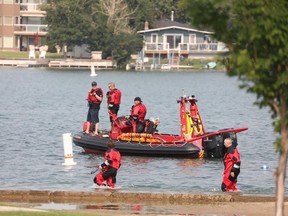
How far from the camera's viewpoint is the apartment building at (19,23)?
456 feet

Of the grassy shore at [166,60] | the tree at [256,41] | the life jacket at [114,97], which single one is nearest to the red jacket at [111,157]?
the tree at [256,41]

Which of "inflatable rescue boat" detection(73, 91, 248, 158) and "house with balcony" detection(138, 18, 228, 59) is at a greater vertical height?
"house with balcony" detection(138, 18, 228, 59)

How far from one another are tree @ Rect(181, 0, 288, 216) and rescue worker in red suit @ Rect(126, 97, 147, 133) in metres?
18.7

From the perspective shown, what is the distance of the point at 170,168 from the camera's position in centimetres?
3322

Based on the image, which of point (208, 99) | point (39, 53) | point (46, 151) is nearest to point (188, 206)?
point (46, 151)

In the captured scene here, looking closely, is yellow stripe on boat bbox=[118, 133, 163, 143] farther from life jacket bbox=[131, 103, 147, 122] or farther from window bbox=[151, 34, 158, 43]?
window bbox=[151, 34, 158, 43]

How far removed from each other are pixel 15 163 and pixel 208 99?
51.5 metres

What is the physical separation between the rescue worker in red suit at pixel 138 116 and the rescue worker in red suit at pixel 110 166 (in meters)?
8.93

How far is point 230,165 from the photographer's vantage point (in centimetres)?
2434

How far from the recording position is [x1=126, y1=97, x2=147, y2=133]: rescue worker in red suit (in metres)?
33.9

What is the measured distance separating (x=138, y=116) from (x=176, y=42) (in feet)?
305

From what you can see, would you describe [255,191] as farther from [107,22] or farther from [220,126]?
[107,22]

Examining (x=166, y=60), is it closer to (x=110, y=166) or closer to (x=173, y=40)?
(x=173, y=40)

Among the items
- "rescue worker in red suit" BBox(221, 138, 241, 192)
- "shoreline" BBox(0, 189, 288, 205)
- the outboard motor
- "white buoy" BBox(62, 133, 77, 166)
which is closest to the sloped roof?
the outboard motor
